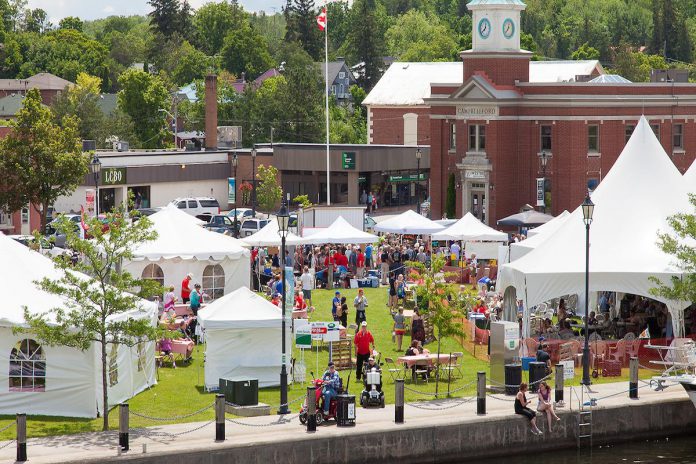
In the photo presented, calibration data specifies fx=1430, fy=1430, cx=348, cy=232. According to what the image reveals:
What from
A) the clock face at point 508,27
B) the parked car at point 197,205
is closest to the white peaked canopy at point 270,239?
the clock face at point 508,27

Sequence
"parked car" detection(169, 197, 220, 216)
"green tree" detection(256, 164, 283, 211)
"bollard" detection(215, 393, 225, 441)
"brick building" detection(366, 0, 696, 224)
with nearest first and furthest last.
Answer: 1. "bollard" detection(215, 393, 225, 441)
2. "brick building" detection(366, 0, 696, 224)
3. "parked car" detection(169, 197, 220, 216)
4. "green tree" detection(256, 164, 283, 211)

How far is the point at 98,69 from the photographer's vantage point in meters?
173

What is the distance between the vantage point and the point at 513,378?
31094 millimetres

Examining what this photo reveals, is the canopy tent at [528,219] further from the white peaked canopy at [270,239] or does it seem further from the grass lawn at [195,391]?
the grass lawn at [195,391]

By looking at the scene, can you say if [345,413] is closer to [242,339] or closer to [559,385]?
[242,339]

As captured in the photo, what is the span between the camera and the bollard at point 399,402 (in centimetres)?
2780

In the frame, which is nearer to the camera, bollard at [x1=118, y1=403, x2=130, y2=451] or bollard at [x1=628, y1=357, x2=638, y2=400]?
bollard at [x1=118, y1=403, x2=130, y2=451]

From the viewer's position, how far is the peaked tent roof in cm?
3472

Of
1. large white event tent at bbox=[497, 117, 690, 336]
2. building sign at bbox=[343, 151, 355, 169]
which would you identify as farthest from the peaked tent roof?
building sign at bbox=[343, 151, 355, 169]

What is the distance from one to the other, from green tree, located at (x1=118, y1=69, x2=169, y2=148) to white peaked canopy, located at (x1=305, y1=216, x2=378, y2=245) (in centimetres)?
6302

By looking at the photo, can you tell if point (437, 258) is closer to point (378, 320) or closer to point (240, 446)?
point (378, 320)

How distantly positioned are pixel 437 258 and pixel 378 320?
24.2 ft

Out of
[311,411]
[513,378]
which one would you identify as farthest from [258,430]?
[513,378]

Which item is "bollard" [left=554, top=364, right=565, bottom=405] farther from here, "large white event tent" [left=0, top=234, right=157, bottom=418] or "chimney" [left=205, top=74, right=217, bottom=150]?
"chimney" [left=205, top=74, right=217, bottom=150]
